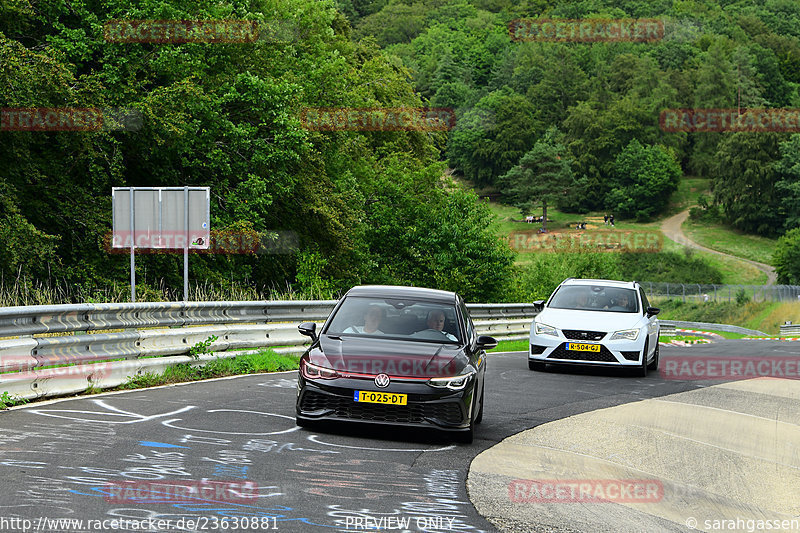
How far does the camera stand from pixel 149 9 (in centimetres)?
2869

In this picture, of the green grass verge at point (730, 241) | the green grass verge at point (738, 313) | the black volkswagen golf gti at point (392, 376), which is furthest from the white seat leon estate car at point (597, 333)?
the green grass verge at point (730, 241)

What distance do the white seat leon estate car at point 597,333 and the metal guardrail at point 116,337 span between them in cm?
433

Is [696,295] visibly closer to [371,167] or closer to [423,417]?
[371,167]

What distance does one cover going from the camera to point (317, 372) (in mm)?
9250

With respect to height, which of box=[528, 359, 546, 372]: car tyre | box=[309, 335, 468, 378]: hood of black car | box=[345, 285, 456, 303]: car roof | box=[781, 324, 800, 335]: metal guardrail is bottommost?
box=[781, 324, 800, 335]: metal guardrail

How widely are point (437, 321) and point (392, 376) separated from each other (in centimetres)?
133

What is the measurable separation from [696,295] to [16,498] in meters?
80.5

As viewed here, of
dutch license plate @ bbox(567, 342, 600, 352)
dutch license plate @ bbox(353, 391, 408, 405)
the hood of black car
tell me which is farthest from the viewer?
dutch license plate @ bbox(567, 342, 600, 352)

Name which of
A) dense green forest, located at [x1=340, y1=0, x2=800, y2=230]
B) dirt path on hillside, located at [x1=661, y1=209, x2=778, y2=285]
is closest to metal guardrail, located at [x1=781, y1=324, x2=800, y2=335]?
dirt path on hillside, located at [x1=661, y1=209, x2=778, y2=285]

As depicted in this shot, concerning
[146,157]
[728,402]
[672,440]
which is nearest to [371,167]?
[146,157]

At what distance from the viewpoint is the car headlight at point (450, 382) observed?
9055mm

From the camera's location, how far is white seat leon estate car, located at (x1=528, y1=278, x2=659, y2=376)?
17047mm

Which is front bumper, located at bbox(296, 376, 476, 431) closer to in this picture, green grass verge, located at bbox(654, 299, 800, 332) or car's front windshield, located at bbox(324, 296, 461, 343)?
car's front windshield, located at bbox(324, 296, 461, 343)

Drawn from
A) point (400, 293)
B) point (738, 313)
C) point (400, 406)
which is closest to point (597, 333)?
point (400, 293)
